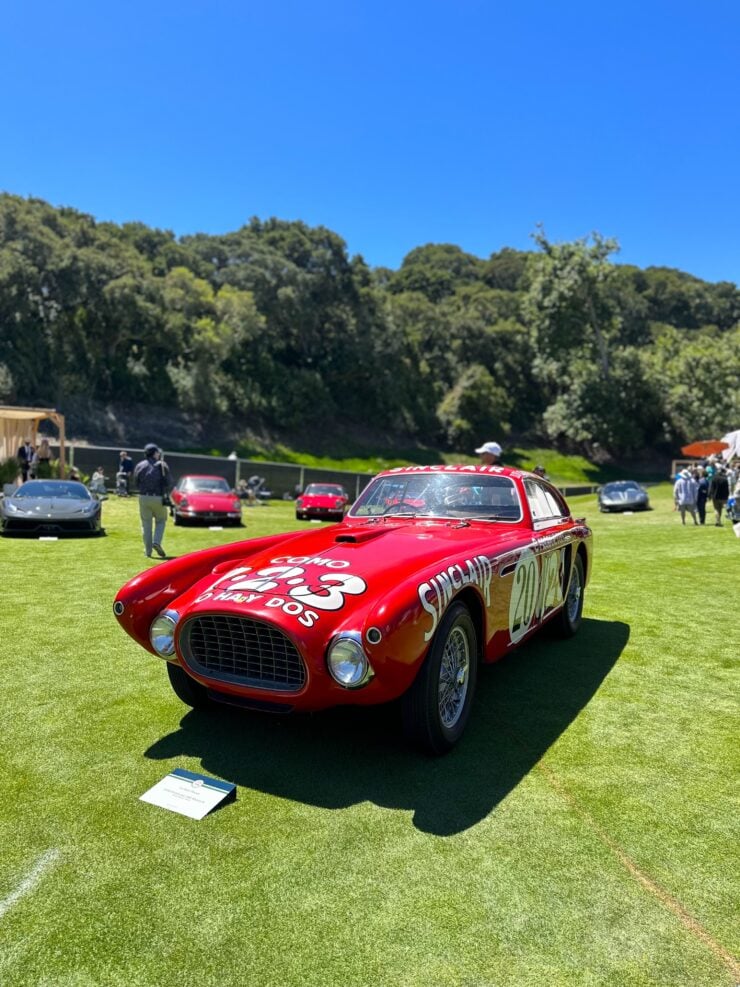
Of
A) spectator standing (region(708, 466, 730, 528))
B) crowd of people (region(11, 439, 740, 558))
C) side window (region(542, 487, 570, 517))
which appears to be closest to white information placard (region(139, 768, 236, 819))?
side window (region(542, 487, 570, 517))

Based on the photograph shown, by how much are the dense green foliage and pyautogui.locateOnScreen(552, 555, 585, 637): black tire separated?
3737 centimetres

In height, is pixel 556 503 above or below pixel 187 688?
above

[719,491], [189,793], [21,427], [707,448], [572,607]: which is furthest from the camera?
[707,448]

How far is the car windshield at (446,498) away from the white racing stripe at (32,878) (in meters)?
3.32

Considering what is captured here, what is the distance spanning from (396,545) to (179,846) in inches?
84.6

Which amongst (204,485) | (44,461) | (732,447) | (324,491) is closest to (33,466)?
(44,461)

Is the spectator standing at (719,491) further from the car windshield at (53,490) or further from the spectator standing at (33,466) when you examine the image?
the spectator standing at (33,466)

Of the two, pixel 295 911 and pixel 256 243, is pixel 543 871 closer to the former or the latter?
pixel 295 911

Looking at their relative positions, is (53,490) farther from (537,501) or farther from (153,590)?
(537,501)

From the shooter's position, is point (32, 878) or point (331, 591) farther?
point (331, 591)

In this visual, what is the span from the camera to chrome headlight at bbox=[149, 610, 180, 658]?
384 centimetres

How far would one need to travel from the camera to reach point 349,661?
325 cm

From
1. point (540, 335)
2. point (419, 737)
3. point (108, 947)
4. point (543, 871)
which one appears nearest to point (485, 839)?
point (543, 871)

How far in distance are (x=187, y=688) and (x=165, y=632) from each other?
0.53 m
